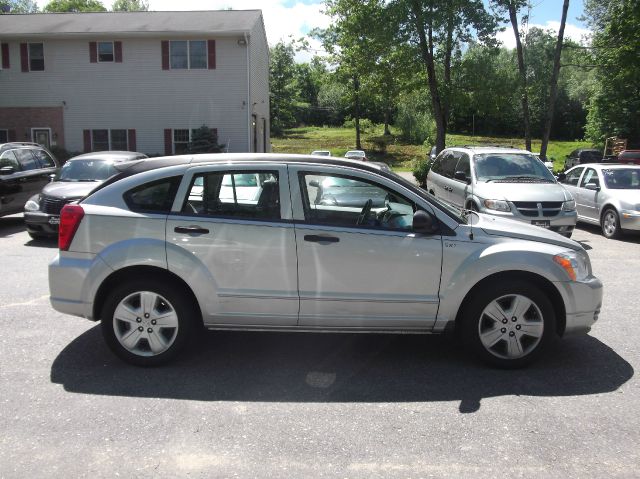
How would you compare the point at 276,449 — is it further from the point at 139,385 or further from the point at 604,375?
the point at 604,375

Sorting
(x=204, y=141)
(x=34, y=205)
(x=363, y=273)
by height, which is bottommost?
(x=34, y=205)

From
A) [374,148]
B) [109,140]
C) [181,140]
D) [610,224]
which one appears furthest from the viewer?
[374,148]

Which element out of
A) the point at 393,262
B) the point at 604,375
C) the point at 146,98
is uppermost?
the point at 146,98

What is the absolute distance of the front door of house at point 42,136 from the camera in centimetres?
2742

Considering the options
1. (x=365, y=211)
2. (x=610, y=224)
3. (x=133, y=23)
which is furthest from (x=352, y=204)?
(x=133, y=23)

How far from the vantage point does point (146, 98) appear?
26.8 meters

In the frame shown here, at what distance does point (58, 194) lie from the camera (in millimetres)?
10477

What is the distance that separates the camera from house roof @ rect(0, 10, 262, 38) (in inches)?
1012

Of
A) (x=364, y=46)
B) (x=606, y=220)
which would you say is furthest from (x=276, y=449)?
(x=364, y=46)

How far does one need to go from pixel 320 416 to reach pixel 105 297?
2061mm

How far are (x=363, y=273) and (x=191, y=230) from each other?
1396 millimetres

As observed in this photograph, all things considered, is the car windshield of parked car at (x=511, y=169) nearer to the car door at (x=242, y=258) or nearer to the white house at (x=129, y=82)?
the car door at (x=242, y=258)

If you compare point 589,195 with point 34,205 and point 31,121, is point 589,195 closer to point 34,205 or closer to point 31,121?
point 34,205

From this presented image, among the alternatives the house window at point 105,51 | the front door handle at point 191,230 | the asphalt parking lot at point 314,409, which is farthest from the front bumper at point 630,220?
the house window at point 105,51
